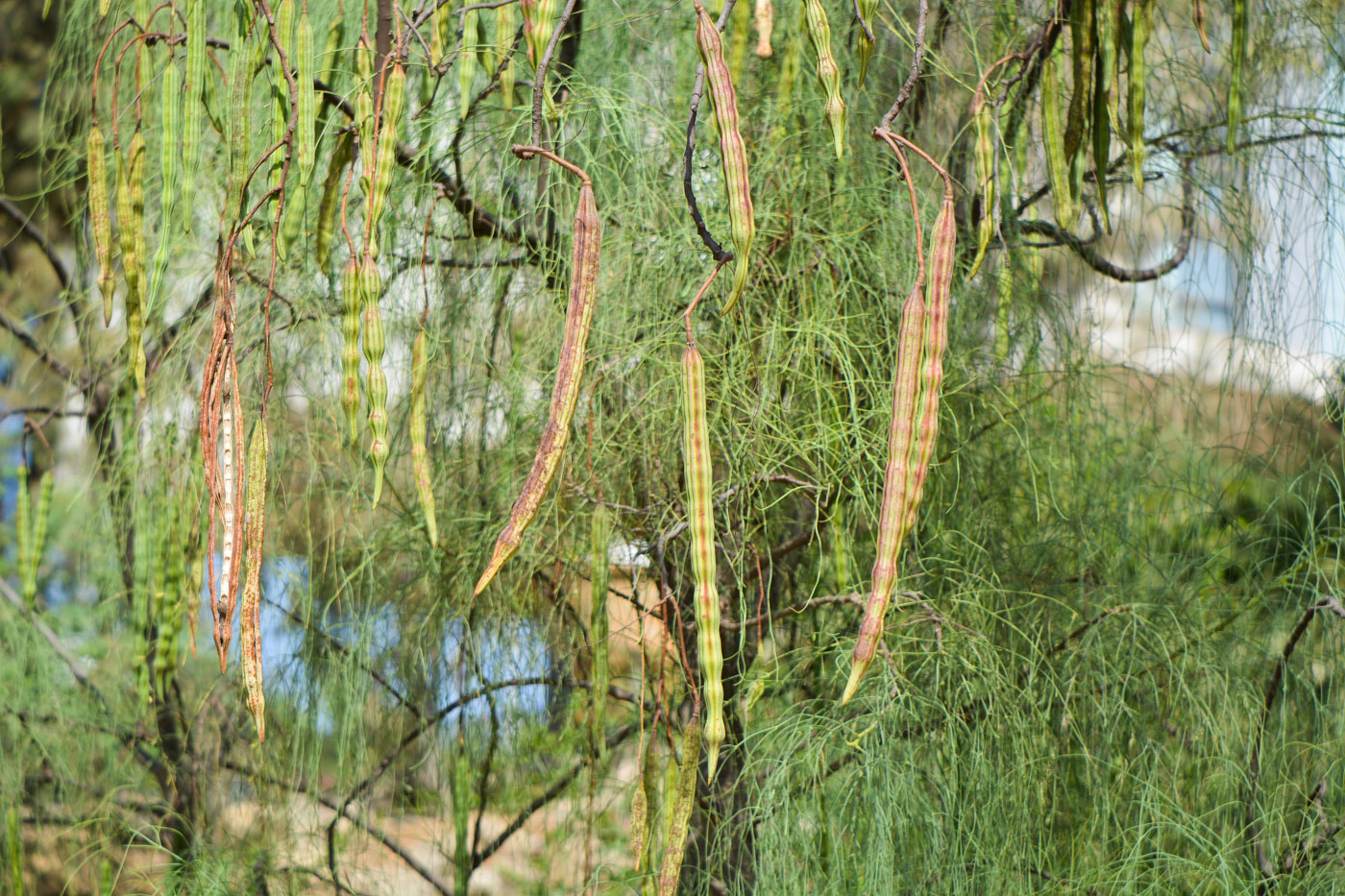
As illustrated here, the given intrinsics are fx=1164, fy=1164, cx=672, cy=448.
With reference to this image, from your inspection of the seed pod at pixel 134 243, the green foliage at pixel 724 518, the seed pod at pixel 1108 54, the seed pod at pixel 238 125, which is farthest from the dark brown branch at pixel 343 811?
the seed pod at pixel 1108 54

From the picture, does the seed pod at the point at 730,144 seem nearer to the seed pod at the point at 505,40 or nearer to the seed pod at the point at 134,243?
the seed pod at the point at 505,40

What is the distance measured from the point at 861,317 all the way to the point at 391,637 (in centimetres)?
80

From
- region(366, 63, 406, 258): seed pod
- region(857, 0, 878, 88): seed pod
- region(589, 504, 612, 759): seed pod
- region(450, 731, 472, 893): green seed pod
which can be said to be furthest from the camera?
region(450, 731, 472, 893): green seed pod

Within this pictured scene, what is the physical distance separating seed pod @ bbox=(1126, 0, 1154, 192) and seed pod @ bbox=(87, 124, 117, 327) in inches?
40.7

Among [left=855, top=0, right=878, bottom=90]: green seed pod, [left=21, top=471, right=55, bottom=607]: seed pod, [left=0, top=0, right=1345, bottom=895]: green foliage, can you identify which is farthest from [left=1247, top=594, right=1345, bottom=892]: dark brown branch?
[left=21, top=471, right=55, bottom=607]: seed pod

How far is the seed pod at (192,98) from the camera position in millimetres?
1104

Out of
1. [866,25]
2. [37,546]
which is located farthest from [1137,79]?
[37,546]

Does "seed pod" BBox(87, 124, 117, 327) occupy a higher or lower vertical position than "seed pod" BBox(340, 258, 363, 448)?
higher

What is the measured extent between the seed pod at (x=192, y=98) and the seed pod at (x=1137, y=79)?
896mm

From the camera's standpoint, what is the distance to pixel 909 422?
2.43 feet

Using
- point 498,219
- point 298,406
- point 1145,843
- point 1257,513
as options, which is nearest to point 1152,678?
point 1145,843

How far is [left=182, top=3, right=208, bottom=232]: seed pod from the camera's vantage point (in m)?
1.10

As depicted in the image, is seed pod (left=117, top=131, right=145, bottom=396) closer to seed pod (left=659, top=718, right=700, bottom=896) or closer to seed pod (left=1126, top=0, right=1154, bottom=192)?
seed pod (left=659, top=718, right=700, bottom=896)

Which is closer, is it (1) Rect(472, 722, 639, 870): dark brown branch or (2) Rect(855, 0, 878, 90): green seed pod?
(2) Rect(855, 0, 878, 90): green seed pod
